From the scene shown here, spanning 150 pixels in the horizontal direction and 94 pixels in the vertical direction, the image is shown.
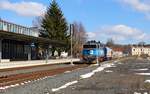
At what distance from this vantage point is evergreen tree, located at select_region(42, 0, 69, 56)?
340 ft

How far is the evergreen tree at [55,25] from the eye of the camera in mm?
103688

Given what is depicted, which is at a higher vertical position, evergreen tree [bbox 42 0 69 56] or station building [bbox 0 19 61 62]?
evergreen tree [bbox 42 0 69 56]

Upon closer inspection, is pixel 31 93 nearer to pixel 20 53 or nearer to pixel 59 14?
pixel 20 53

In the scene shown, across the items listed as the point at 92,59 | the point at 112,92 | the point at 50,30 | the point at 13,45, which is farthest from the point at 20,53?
the point at 112,92

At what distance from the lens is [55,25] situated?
105m

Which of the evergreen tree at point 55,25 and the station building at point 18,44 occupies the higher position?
the evergreen tree at point 55,25

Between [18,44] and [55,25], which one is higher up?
[55,25]

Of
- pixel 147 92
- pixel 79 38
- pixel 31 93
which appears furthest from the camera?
pixel 79 38

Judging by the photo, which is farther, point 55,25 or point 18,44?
point 55,25

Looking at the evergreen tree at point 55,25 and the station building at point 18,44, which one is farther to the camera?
the evergreen tree at point 55,25

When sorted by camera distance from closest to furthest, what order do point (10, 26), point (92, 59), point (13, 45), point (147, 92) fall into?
point (147, 92), point (92, 59), point (13, 45), point (10, 26)

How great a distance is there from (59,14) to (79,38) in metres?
38.7

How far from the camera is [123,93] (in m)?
17.1

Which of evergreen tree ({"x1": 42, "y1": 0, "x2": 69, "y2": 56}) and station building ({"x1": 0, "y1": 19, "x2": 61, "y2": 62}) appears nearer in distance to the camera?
station building ({"x1": 0, "y1": 19, "x2": 61, "y2": 62})
